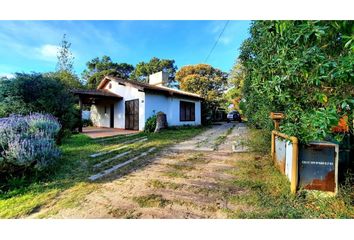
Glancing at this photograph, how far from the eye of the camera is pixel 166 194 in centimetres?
293

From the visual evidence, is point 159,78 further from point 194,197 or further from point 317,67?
point 317,67

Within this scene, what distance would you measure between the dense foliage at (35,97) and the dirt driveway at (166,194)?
4892 mm

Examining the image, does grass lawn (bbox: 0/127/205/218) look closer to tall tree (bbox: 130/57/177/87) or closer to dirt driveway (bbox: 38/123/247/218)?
dirt driveway (bbox: 38/123/247/218)

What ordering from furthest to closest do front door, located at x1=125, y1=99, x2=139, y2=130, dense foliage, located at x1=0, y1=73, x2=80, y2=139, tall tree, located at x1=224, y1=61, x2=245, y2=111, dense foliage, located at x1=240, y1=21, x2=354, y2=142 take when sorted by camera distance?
tall tree, located at x1=224, y1=61, x2=245, y2=111, front door, located at x1=125, y1=99, x2=139, y2=130, dense foliage, located at x1=0, y1=73, x2=80, y2=139, dense foliage, located at x1=240, y1=21, x2=354, y2=142

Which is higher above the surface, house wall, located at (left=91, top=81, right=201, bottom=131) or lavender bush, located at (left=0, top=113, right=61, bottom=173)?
house wall, located at (left=91, top=81, right=201, bottom=131)

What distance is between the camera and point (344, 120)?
2254 millimetres

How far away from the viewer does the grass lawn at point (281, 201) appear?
2.36 meters

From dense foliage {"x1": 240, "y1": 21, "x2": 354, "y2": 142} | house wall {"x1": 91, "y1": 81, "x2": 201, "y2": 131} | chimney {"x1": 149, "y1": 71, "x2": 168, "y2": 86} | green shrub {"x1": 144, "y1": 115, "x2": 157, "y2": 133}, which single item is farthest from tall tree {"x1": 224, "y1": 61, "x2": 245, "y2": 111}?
dense foliage {"x1": 240, "y1": 21, "x2": 354, "y2": 142}

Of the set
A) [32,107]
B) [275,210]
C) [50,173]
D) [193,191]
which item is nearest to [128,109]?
[32,107]

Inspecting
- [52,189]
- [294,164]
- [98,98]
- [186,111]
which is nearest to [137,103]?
[98,98]

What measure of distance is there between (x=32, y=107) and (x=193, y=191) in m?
6.53

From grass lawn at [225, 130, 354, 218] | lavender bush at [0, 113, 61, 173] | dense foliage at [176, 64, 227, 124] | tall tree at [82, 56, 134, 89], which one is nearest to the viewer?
grass lawn at [225, 130, 354, 218]

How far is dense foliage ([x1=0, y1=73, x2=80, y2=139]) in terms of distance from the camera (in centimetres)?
653

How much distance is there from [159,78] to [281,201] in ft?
47.3
